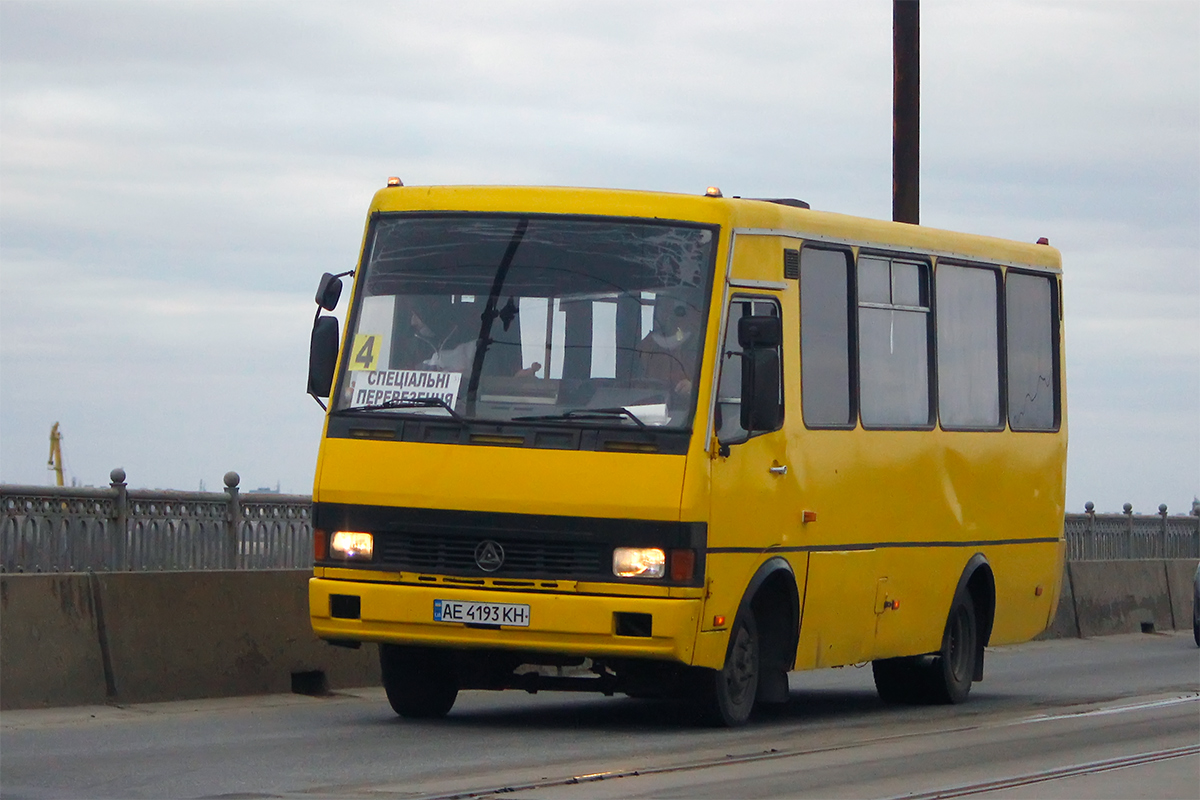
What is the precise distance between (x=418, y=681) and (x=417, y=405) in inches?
75.6

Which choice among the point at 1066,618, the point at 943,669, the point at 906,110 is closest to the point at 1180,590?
the point at 1066,618

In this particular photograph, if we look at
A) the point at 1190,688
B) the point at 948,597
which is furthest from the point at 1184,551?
the point at 948,597

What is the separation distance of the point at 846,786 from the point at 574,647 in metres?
2.39

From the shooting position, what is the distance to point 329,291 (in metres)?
13.2

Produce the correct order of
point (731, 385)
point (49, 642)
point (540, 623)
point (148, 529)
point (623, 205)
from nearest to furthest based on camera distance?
point (540, 623) < point (731, 385) < point (623, 205) < point (49, 642) < point (148, 529)

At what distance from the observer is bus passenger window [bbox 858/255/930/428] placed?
1479cm

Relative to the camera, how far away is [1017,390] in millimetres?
17078

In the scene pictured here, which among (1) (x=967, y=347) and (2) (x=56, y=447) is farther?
(2) (x=56, y=447)

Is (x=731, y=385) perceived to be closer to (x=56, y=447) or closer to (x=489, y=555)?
(x=489, y=555)

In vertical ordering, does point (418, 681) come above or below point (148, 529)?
below

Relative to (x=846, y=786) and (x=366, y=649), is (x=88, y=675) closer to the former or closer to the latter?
→ (x=366, y=649)

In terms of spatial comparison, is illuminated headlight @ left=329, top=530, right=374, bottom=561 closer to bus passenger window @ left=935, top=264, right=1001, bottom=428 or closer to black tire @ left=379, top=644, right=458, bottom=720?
black tire @ left=379, top=644, right=458, bottom=720

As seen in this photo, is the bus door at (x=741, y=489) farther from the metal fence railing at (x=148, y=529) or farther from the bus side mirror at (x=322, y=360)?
the metal fence railing at (x=148, y=529)

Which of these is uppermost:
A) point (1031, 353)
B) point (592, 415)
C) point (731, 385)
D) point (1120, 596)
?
point (1031, 353)
